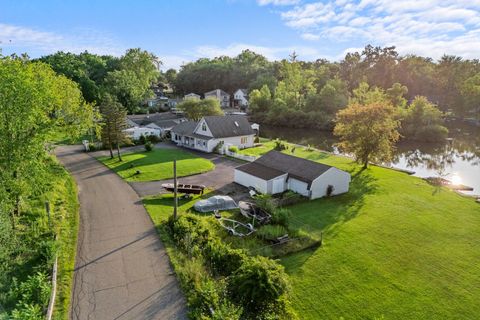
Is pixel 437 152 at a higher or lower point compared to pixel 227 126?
lower

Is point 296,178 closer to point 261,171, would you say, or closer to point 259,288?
point 261,171

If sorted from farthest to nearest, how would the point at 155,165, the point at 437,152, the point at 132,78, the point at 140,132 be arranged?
1. the point at 132,78
2. the point at 437,152
3. the point at 140,132
4. the point at 155,165

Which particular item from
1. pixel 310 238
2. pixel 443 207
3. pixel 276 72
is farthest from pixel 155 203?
pixel 276 72

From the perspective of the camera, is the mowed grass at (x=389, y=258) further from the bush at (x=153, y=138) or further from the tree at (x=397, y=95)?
the tree at (x=397, y=95)

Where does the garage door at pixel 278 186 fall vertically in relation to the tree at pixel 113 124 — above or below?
below

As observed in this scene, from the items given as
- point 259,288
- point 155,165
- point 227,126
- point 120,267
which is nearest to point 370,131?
point 227,126

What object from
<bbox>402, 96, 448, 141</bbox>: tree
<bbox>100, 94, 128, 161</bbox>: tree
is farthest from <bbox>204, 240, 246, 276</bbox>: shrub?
<bbox>402, 96, 448, 141</bbox>: tree

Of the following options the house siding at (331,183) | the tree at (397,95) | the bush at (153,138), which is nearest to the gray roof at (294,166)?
the house siding at (331,183)
